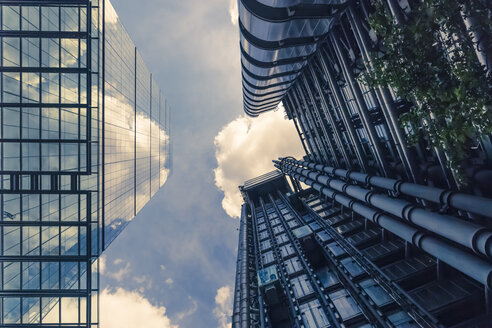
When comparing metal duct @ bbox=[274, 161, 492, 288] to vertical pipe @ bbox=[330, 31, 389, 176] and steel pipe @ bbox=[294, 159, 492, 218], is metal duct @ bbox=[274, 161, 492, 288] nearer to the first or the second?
steel pipe @ bbox=[294, 159, 492, 218]

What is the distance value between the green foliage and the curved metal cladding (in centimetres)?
1277

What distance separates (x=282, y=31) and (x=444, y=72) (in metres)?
16.2

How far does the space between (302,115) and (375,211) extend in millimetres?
24678

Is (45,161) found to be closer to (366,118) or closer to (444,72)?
(444,72)

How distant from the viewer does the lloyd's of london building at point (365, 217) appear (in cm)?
1223

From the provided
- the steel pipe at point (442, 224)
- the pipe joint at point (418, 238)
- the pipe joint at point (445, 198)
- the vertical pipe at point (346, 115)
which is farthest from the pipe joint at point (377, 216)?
the pipe joint at point (445, 198)

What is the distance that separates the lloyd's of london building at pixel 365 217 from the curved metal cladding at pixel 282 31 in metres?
0.11

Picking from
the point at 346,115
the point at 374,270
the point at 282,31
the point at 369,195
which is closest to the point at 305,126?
the point at 346,115

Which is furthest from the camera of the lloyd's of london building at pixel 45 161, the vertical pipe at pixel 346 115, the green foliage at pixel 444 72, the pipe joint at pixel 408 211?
the vertical pipe at pixel 346 115

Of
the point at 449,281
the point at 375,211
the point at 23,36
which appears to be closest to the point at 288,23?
the point at 375,211

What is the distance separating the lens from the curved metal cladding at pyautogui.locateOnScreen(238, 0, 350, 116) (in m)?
17.7

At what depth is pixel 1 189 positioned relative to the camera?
23.1 metres

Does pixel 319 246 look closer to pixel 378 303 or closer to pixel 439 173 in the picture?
pixel 378 303

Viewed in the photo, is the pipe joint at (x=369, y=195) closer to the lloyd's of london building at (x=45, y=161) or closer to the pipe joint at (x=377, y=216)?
the pipe joint at (x=377, y=216)
